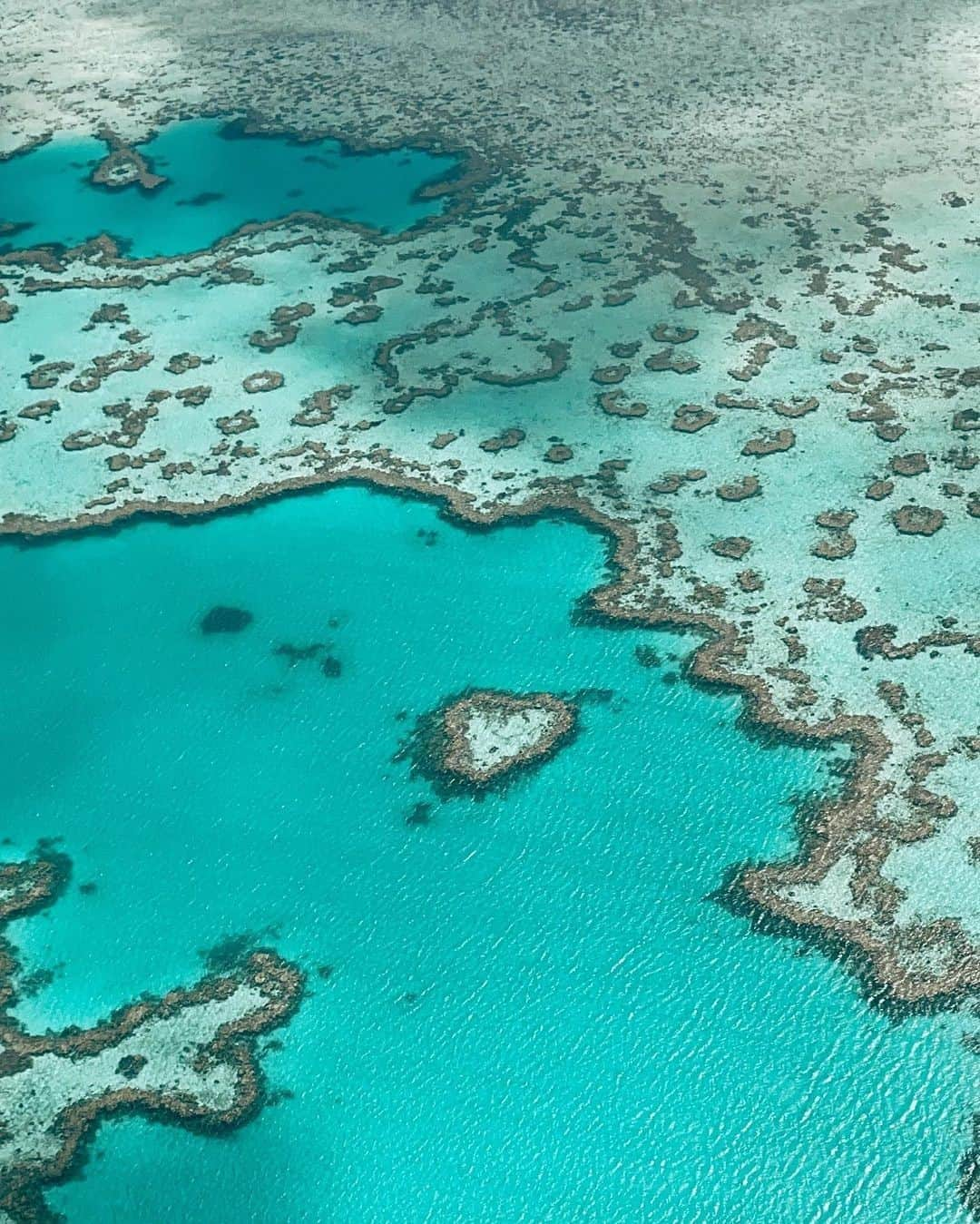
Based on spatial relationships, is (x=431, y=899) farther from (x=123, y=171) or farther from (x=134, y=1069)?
(x=123, y=171)

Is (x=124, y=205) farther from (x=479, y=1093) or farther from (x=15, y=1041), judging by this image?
(x=479, y=1093)

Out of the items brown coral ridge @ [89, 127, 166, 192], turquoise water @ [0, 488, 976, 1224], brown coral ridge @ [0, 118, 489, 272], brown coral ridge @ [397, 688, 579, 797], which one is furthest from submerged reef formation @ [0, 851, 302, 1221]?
brown coral ridge @ [89, 127, 166, 192]

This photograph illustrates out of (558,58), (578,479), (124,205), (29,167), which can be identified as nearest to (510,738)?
(578,479)

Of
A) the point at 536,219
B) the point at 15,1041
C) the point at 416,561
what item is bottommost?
the point at 15,1041

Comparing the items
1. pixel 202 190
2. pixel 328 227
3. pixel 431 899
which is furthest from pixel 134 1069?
pixel 202 190

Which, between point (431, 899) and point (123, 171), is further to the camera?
point (123, 171)

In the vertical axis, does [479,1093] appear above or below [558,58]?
below
